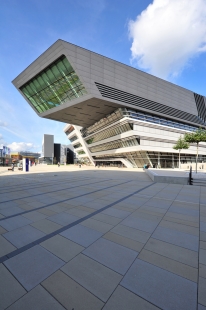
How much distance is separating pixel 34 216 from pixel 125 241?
3554 millimetres

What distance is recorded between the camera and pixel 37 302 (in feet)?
6.69

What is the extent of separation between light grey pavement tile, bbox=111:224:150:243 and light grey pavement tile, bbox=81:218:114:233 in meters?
0.22

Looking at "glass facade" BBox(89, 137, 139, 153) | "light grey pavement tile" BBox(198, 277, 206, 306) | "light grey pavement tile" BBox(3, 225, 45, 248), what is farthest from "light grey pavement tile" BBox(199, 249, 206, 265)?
"glass facade" BBox(89, 137, 139, 153)

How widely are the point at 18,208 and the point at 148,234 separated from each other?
546 centimetres

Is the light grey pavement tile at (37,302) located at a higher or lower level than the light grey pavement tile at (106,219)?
higher

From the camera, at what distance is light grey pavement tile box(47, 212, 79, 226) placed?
15.9 feet

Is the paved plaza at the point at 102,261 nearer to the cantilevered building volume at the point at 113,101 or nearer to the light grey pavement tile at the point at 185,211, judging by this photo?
the light grey pavement tile at the point at 185,211

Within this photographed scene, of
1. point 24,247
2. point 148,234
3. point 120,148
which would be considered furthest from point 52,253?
point 120,148

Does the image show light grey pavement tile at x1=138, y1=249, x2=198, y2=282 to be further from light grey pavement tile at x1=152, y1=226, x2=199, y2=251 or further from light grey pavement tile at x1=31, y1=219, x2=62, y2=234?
light grey pavement tile at x1=31, y1=219, x2=62, y2=234

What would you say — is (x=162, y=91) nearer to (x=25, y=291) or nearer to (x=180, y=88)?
(x=180, y=88)

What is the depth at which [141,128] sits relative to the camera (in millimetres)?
38688

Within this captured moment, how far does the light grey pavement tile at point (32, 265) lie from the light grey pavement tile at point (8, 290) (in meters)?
0.07

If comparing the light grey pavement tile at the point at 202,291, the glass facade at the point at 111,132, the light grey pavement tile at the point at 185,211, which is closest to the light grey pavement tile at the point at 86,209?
the light grey pavement tile at the point at 185,211

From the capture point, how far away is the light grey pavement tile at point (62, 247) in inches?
123
